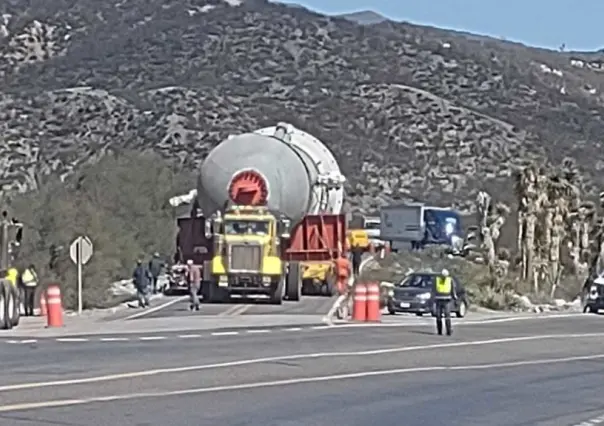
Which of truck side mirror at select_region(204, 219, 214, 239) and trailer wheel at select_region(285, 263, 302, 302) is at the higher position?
truck side mirror at select_region(204, 219, 214, 239)

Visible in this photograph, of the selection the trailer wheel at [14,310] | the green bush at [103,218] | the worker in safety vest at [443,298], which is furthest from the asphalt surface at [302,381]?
the green bush at [103,218]

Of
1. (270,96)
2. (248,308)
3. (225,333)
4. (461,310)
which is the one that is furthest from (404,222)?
(225,333)

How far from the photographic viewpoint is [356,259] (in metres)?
63.8

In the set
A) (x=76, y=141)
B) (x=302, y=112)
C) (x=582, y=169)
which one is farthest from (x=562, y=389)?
(x=582, y=169)

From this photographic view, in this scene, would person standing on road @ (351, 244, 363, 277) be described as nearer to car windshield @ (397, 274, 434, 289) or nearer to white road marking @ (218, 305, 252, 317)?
car windshield @ (397, 274, 434, 289)

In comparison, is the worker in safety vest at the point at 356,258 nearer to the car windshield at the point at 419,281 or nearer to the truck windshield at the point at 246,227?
the car windshield at the point at 419,281

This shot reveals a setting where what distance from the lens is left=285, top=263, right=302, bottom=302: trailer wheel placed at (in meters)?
51.0

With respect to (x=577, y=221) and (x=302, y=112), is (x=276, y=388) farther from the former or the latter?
(x=302, y=112)

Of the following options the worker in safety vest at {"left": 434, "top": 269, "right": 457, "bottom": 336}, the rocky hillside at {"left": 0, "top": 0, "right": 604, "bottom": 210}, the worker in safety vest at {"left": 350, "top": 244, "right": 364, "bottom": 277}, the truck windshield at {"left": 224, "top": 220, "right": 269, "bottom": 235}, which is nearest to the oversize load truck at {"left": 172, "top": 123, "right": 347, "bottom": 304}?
the truck windshield at {"left": 224, "top": 220, "right": 269, "bottom": 235}

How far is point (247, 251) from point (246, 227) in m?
0.74

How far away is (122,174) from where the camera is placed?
71625 millimetres

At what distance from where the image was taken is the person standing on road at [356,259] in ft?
204

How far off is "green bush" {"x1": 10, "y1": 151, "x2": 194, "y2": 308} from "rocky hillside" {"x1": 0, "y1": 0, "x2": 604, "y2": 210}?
41.1 ft

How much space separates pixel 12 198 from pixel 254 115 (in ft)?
144
